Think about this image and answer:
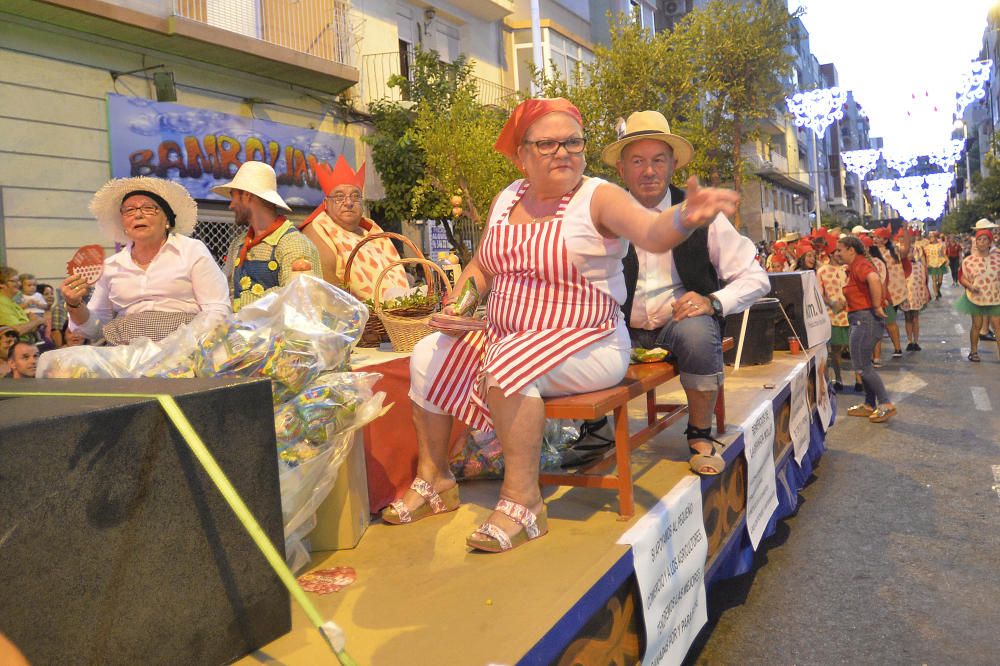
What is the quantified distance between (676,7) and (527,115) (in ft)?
129

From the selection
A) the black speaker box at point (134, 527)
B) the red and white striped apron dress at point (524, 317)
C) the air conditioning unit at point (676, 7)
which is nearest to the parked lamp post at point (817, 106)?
the air conditioning unit at point (676, 7)

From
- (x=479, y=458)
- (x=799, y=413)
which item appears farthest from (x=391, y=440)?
(x=799, y=413)

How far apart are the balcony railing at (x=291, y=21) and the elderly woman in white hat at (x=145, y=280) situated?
10401mm

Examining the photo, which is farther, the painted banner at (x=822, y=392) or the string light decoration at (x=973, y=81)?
the string light decoration at (x=973, y=81)

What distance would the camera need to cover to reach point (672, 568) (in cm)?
272

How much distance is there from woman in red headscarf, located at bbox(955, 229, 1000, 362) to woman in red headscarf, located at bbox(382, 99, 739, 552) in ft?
34.4

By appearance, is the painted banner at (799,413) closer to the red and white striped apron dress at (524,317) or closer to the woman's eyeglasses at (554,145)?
the red and white striped apron dress at (524,317)

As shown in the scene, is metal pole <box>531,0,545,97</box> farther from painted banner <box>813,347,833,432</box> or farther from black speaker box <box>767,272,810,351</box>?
painted banner <box>813,347,833,432</box>

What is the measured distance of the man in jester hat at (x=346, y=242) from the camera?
4617mm

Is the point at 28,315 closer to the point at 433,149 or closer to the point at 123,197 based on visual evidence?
the point at 123,197

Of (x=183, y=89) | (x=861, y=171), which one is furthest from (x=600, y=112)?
(x=861, y=171)

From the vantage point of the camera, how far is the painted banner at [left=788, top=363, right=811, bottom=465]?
5.20m

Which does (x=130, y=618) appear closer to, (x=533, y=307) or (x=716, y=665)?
(x=533, y=307)

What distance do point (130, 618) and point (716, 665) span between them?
7.63ft
